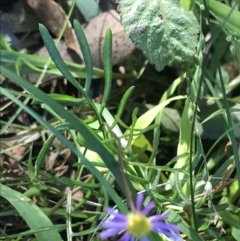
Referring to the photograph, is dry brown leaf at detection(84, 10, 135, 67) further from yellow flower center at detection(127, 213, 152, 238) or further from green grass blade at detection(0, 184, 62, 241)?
yellow flower center at detection(127, 213, 152, 238)

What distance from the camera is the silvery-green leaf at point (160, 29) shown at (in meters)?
1.15

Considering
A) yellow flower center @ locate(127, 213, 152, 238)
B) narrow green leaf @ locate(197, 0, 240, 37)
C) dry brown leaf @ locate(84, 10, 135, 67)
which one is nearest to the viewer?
yellow flower center @ locate(127, 213, 152, 238)

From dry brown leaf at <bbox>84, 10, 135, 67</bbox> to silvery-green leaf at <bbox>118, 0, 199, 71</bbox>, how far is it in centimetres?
25

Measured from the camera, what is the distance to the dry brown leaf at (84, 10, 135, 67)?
141 centimetres

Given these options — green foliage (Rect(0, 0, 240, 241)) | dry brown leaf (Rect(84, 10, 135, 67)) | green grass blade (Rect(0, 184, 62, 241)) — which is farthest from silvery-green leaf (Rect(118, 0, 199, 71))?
green grass blade (Rect(0, 184, 62, 241))

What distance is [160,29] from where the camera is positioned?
1.16 m

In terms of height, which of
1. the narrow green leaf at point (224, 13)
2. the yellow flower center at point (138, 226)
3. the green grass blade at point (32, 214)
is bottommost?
the green grass blade at point (32, 214)

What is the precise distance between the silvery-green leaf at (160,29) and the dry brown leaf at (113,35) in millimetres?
254

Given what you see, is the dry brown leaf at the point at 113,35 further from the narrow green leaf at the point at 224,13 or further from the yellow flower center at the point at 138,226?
the yellow flower center at the point at 138,226

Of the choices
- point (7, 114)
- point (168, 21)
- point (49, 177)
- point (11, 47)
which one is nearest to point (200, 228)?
point (49, 177)

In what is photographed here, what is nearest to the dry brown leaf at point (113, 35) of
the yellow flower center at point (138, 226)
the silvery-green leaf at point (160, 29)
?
the silvery-green leaf at point (160, 29)

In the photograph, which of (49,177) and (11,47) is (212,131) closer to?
(49,177)

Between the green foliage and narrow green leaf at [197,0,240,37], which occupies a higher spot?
narrow green leaf at [197,0,240,37]

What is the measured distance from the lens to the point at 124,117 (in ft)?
4.60
